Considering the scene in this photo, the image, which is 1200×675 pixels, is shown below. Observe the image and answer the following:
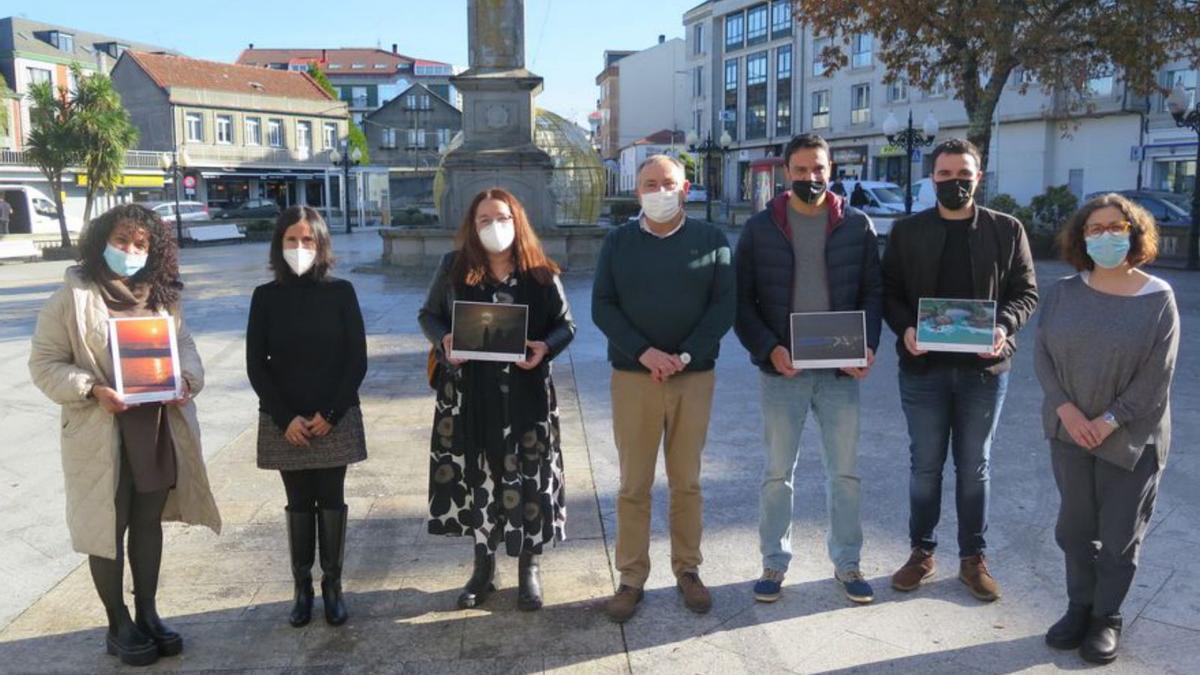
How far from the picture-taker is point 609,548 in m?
5.17

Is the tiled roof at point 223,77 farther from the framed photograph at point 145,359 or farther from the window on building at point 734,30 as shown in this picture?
the framed photograph at point 145,359

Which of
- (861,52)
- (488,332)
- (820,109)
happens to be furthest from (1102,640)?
(820,109)

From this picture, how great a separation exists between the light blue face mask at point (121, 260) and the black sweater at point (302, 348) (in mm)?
496

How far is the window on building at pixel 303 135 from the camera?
6744 centimetres

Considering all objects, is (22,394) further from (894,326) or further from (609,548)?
(894,326)

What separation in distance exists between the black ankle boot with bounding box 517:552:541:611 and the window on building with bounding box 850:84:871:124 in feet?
163

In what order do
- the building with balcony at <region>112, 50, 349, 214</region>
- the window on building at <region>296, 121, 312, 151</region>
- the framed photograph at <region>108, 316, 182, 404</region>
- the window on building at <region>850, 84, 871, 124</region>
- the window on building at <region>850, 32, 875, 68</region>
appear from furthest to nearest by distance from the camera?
the window on building at <region>296, 121, 312, 151</region> < the building with balcony at <region>112, 50, 349, 214</region> < the window on building at <region>850, 84, 871, 124</region> < the window on building at <region>850, 32, 875, 68</region> < the framed photograph at <region>108, 316, 182, 404</region>

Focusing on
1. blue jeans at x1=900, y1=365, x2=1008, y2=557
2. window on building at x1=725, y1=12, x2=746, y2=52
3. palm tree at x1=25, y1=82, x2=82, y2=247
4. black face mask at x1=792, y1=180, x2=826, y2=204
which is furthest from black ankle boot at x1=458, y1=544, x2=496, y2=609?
window on building at x1=725, y1=12, x2=746, y2=52

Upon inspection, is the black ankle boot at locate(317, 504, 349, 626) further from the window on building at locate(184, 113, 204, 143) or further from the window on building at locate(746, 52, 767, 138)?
the window on building at locate(184, 113, 204, 143)

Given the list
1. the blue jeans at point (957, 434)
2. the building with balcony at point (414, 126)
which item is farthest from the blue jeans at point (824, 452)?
the building with balcony at point (414, 126)

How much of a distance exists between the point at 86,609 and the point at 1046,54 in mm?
17945

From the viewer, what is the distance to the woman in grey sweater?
3.77 meters

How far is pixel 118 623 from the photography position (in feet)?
12.9

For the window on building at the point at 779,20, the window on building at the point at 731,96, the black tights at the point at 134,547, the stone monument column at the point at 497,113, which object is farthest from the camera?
the window on building at the point at 731,96
